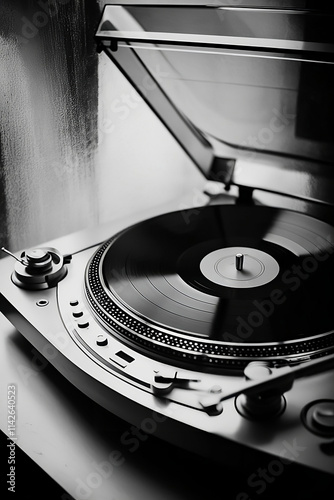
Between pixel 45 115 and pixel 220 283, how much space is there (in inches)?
26.0

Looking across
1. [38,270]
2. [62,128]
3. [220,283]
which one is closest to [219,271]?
[220,283]

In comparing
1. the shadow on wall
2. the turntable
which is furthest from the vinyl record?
the shadow on wall

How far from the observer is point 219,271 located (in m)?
1.20

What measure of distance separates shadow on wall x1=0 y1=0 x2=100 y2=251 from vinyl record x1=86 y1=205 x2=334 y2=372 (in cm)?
35

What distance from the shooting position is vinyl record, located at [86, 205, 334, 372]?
3.09 feet

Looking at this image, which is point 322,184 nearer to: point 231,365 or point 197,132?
point 197,132

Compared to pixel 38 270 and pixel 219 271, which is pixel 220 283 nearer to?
pixel 219 271

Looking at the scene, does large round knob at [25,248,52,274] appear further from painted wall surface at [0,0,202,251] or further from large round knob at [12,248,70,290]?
painted wall surface at [0,0,202,251]

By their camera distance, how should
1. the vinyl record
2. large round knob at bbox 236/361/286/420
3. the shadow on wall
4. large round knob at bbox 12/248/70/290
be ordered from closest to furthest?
large round knob at bbox 236/361/286/420
the vinyl record
large round knob at bbox 12/248/70/290
the shadow on wall

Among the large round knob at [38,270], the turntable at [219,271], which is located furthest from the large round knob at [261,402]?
the large round knob at [38,270]

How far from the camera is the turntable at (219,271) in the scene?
32.5 inches

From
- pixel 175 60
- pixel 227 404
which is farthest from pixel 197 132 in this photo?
pixel 227 404

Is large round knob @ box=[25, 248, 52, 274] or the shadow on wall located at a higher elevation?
the shadow on wall

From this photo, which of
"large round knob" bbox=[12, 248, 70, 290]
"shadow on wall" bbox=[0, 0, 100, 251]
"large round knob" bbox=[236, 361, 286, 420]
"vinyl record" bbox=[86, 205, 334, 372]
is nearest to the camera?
"large round knob" bbox=[236, 361, 286, 420]
